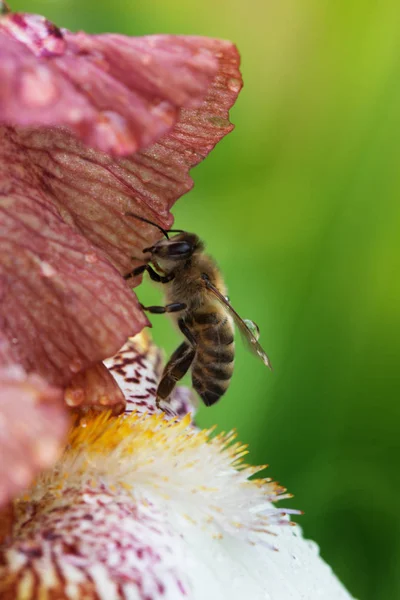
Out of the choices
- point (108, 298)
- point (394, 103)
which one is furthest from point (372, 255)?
point (108, 298)

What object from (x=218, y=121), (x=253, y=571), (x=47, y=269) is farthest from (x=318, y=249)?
(x=47, y=269)

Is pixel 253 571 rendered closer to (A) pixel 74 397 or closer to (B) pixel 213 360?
(A) pixel 74 397

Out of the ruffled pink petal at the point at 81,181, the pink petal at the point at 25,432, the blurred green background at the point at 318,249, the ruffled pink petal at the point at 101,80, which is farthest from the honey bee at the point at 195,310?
the blurred green background at the point at 318,249

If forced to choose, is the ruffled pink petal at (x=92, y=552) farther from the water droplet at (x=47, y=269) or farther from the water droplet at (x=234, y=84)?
the water droplet at (x=234, y=84)

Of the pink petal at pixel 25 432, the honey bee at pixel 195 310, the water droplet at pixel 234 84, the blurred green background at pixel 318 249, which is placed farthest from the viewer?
the blurred green background at pixel 318 249

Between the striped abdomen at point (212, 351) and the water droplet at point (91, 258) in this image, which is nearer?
the water droplet at point (91, 258)

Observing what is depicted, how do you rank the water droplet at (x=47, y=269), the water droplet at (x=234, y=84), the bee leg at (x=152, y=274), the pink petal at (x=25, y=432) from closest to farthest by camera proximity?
the pink petal at (x=25, y=432), the water droplet at (x=47, y=269), the water droplet at (x=234, y=84), the bee leg at (x=152, y=274)

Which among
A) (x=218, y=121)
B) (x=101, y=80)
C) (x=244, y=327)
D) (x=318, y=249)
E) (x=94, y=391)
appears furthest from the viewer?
(x=318, y=249)

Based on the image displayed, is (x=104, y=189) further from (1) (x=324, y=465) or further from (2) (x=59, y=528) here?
(1) (x=324, y=465)
